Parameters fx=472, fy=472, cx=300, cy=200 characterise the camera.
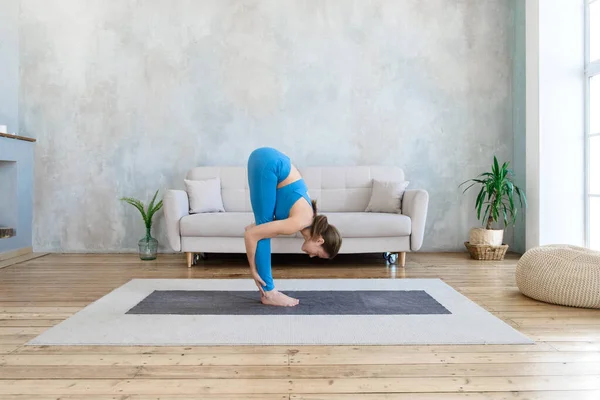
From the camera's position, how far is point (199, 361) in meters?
1.87

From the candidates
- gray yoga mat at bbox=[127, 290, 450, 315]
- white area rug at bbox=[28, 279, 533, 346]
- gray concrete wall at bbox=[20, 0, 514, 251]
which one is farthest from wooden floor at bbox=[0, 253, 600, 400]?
gray concrete wall at bbox=[20, 0, 514, 251]

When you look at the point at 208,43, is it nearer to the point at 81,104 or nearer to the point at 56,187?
the point at 81,104

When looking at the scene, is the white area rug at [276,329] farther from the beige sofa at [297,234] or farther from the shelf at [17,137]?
the shelf at [17,137]

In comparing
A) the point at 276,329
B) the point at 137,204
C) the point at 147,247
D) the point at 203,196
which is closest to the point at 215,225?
the point at 203,196

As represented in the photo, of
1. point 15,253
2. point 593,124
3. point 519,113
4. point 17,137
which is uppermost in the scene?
point 519,113

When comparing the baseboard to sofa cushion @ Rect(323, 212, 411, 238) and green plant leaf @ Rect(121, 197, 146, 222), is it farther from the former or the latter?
sofa cushion @ Rect(323, 212, 411, 238)

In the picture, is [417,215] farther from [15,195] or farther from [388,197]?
[15,195]

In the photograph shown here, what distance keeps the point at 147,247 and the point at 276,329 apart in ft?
8.64

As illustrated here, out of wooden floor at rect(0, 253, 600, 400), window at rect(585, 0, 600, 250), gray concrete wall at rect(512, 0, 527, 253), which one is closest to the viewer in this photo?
wooden floor at rect(0, 253, 600, 400)

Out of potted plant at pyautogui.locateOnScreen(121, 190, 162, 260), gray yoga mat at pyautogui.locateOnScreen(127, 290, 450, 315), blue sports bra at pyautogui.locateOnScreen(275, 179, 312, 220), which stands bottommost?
gray yoga mat at pyautogui.locateOnScreen(127, 290, 450, 315)

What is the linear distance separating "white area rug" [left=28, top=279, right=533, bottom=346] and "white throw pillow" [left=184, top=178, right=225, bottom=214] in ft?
5.35

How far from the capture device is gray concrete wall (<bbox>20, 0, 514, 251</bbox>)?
4988 mm

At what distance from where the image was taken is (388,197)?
439cm

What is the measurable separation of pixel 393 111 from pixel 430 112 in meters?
0.40
